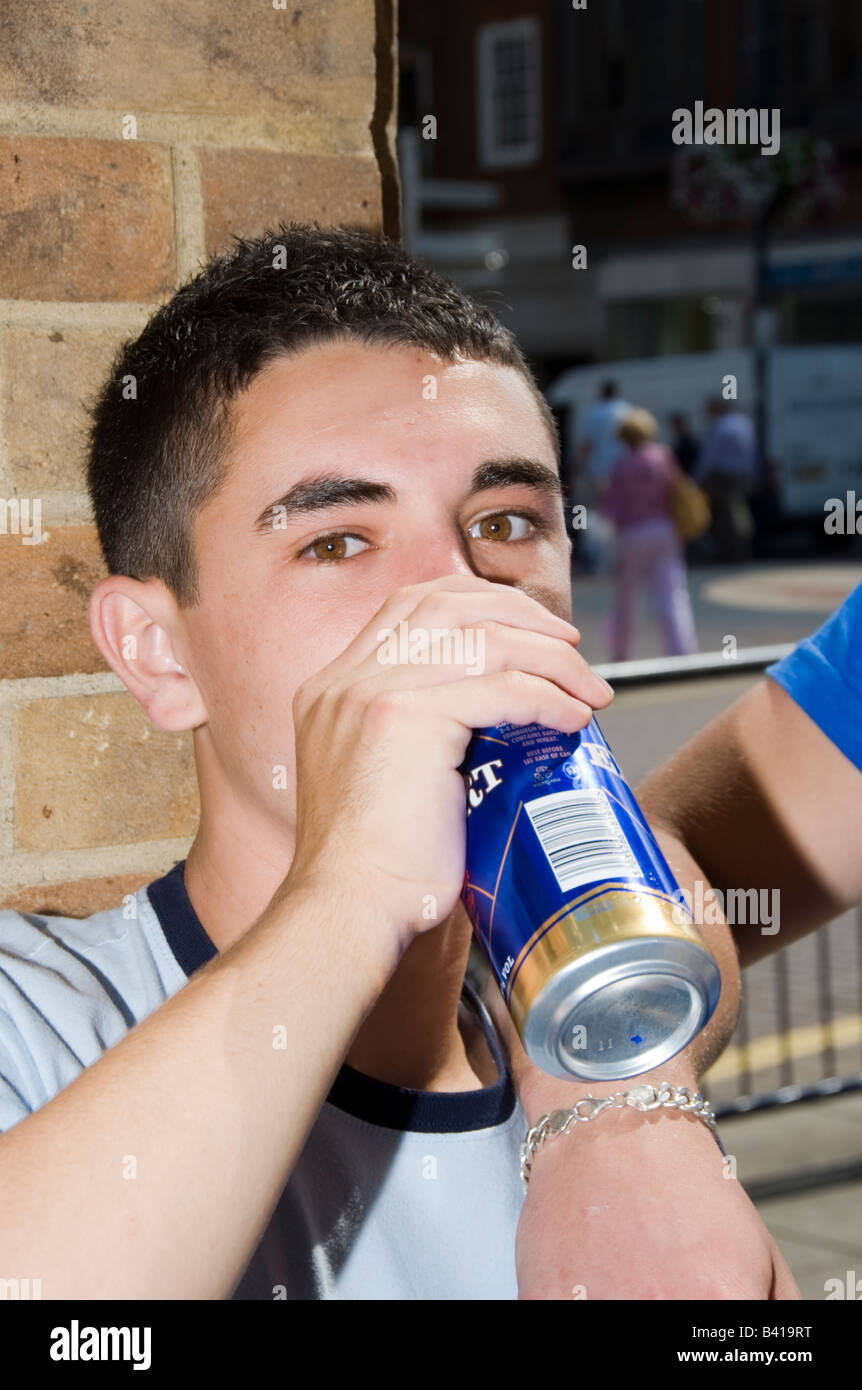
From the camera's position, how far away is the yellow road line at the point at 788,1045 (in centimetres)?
518

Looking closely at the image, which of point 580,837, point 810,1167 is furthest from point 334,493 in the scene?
point 810,1167

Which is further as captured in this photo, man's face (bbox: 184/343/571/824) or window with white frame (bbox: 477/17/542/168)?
window with white frame (bbox: 477/17/542/168)

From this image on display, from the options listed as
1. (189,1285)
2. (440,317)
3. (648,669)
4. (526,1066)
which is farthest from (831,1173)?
(189,1285)

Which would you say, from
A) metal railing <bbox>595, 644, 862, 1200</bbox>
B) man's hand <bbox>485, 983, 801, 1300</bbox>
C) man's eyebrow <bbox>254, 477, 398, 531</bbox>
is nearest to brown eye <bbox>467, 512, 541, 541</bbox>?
man's eyebrow <bbox>254, 477, 398, 531</bbox>

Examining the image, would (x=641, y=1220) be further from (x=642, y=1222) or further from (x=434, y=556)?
(x=434, y=556)

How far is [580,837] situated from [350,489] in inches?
19.7

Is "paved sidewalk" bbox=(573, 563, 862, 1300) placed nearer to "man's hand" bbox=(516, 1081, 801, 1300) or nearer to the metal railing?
the metal railing

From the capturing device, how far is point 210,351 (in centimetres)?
173

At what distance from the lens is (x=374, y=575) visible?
156cm

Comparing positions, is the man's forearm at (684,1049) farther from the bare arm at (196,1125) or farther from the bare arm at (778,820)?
the bare arm at (196,1125)

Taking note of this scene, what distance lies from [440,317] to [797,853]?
84 cm

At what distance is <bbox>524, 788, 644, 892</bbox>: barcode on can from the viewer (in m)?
1.20

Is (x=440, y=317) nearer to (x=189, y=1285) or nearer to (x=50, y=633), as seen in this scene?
(x=50, y=633)

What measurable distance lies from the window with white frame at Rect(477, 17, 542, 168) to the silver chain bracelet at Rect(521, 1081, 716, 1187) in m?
30.9
